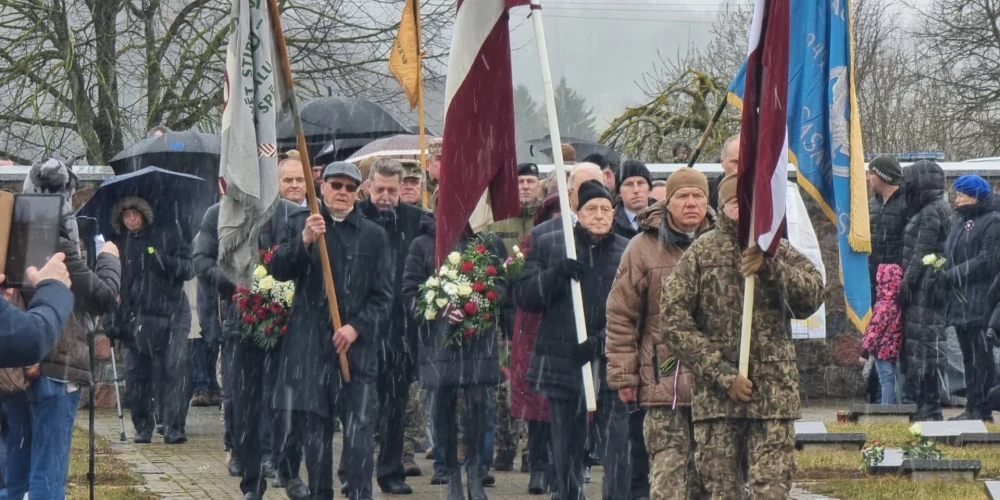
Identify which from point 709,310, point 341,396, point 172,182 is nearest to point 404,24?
point 172,182

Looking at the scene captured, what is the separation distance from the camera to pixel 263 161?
9047mm

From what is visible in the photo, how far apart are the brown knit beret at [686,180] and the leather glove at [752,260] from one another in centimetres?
106

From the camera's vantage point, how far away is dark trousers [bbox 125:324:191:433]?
1372 cm

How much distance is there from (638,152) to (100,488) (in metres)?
14.4

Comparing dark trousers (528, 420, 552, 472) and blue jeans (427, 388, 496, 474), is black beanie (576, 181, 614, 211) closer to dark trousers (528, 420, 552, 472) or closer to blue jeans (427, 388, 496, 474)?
blue jeans (427, 388, 496, 474)

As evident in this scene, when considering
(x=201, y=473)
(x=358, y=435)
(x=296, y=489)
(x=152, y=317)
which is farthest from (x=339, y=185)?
(x=152, y=317)

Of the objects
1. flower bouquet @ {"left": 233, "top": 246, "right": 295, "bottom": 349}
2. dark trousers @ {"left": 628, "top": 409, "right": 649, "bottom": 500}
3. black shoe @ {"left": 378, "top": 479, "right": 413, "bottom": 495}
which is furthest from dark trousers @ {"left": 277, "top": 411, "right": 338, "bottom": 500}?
dark trousers @ {"left": 628, "top": 409, "right": 649, "bottom": 500}

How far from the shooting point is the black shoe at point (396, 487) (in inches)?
423

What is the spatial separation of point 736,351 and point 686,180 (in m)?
1.17

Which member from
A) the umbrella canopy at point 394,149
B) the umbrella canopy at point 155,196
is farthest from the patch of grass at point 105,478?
the umbrella canopy at point 394,149

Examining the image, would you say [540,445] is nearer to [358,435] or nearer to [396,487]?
[396,487]

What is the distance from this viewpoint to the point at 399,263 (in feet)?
36.4

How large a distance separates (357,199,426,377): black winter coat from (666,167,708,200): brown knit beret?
2.88 m

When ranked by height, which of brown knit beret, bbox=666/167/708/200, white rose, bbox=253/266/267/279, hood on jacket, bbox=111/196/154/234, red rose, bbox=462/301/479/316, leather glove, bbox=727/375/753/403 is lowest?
leather glove, bbox=727/375/753/403
